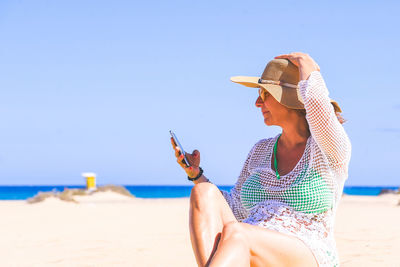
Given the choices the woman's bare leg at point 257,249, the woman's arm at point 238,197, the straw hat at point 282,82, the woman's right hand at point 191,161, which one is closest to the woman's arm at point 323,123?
the straw hat at point 282,82

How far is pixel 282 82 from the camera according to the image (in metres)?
3.38

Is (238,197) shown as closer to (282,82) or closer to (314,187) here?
(314,187)

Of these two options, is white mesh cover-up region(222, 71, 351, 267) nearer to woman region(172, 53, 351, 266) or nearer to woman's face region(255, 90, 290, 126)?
woman region(172, 53, 351, 266)

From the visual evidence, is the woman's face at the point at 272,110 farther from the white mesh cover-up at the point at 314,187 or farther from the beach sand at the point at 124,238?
the beach sand at the point at 124,238

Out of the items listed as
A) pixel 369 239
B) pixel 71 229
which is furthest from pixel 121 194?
pixel 369 239

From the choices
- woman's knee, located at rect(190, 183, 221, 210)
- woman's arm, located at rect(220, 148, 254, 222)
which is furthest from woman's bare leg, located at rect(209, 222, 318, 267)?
woman's arm, located at rect(220, 148, 254, 222)

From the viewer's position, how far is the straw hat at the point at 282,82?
3.30 meters

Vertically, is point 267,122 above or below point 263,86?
below

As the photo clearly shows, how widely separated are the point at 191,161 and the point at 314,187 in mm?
867

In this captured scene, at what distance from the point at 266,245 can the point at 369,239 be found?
457cm

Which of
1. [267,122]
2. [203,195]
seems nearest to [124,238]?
[267,122]

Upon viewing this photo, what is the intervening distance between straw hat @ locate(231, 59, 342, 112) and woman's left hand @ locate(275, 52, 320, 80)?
0.05 meters

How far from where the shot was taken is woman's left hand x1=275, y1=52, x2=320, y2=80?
323cm

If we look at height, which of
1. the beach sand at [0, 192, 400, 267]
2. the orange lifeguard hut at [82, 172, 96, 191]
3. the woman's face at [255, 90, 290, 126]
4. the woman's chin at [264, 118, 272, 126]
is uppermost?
the woman's face at [255, 90, 290, 126]
